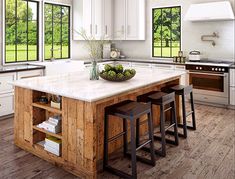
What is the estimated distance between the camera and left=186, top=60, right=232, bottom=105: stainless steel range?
5.53 meters

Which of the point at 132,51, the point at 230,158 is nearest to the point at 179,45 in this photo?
the point at 132,51

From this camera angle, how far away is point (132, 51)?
765 centimetres

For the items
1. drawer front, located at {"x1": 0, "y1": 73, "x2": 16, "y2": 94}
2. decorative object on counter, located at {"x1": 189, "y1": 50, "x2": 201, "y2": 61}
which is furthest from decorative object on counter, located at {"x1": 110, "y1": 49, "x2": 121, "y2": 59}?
drawer front, located at {"x1": 0, "y1": 73, "x2": 16, "y2": 94}

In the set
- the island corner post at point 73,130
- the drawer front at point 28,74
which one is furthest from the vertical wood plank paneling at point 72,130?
the drawer front at point 28,74

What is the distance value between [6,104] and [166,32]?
432cm

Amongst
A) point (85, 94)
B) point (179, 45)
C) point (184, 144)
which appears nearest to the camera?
point (85, 94)

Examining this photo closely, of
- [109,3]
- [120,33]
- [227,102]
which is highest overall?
[109,3]

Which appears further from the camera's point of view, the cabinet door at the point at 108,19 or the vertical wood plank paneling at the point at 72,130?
the cabinet door at the point at 108,19

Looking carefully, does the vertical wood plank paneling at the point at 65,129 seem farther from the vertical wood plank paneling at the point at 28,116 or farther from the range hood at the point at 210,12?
the range hood at the point at 210,12

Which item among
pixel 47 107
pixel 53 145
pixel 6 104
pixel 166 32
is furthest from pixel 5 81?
pixel 166 32

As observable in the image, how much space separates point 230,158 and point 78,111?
6.29ft

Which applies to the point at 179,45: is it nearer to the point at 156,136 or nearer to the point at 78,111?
the point at 156,136

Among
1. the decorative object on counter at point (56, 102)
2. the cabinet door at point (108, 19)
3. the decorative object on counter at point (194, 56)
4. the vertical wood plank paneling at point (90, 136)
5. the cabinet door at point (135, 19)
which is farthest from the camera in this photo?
the cabinet door at point (108, 19)

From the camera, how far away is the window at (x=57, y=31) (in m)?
6.25
